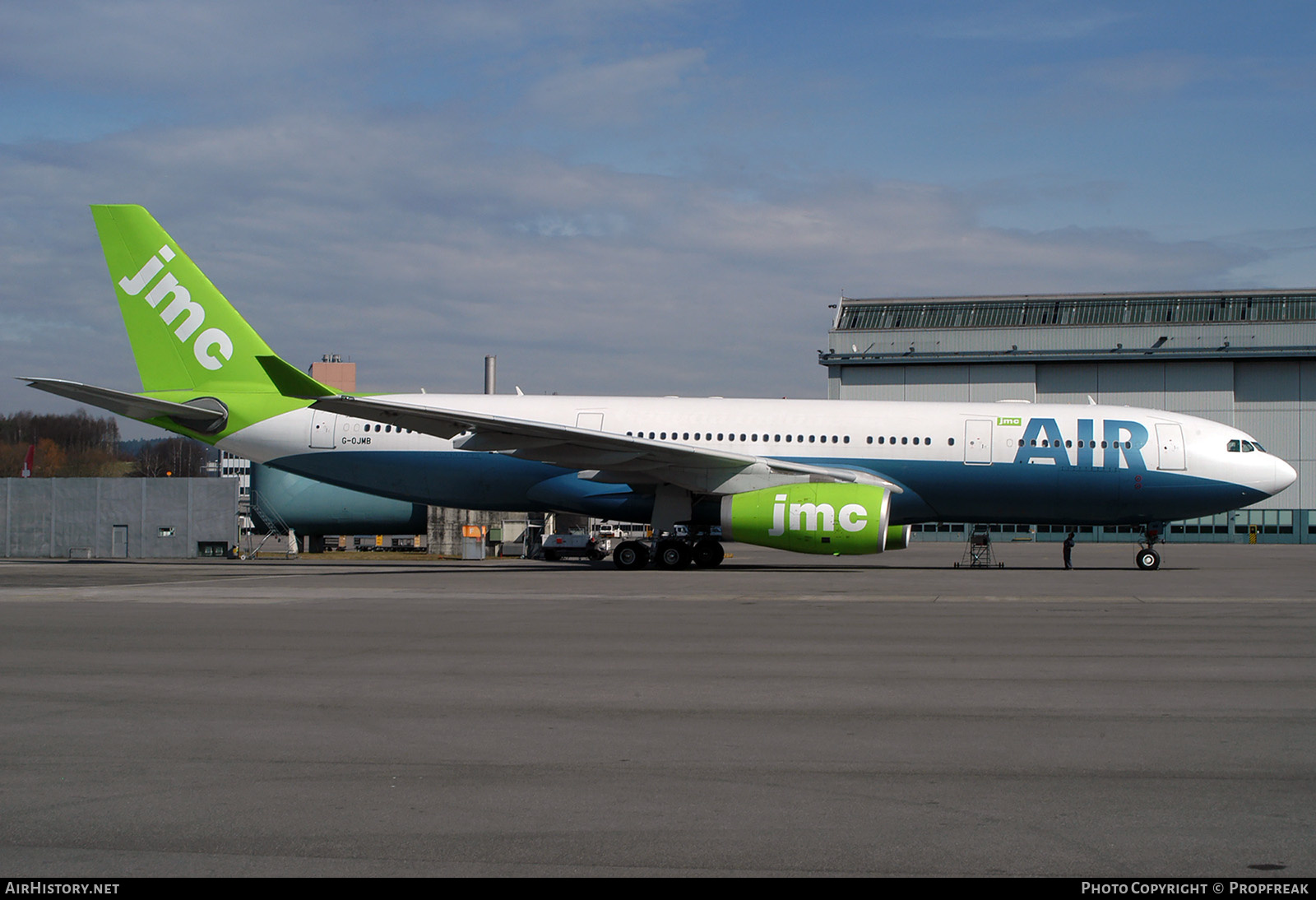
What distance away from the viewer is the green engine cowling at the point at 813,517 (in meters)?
20.6

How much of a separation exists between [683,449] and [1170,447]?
11000mm

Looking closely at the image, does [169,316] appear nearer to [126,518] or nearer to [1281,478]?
[126,518]

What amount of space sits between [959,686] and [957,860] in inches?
162

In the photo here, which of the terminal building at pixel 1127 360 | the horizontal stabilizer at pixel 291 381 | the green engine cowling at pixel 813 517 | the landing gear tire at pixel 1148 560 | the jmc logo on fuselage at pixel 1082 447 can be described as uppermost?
the terminal building at pixel 1127 360

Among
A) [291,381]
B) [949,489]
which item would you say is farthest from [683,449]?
[291,381]

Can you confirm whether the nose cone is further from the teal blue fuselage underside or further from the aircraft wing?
the aircraft wing

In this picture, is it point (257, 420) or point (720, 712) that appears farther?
point (257, 420)

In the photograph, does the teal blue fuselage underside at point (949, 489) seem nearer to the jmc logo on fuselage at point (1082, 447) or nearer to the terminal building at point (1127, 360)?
the jmc logo on fuselage at point (1082, 447)

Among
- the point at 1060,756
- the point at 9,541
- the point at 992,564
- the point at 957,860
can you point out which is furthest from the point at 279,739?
A: the point at 9,541

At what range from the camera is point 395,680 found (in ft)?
27.7

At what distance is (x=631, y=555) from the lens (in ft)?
78.8

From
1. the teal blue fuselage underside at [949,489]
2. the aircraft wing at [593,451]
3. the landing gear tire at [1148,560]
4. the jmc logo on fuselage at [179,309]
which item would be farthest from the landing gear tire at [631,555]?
the landing gear tire at [1148,560]

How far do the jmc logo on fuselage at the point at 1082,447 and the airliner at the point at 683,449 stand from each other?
39mm
